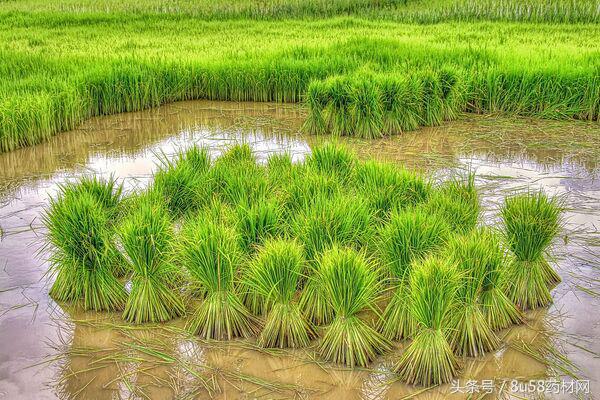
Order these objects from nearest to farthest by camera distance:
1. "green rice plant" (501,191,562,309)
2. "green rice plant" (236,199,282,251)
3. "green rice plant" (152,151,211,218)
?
1. "green rice plant" (501,191,562,309)
2. "green rice plant" (236,199,282,251)
3. "green rice plant" (152,151,211,218)

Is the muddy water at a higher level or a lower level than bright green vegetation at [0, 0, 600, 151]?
lower

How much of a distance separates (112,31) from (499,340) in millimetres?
12094

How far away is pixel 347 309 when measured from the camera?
10.1ft

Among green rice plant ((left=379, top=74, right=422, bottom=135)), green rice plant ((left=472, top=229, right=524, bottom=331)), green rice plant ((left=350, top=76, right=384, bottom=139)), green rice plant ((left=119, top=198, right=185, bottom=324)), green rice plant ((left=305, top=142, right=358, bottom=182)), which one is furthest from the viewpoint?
green rice plant ((left=379, top=74, right=422, bottom=135))

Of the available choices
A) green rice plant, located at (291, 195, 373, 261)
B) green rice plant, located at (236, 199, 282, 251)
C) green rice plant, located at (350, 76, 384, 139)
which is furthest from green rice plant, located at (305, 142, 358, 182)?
green rice plant, located at (350, 76, 384, 139)

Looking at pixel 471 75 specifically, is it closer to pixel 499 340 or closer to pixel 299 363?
pixel 499 340

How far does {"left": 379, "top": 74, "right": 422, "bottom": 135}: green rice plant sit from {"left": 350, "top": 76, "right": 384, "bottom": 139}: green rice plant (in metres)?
0.12

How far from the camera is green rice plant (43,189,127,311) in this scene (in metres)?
3.64

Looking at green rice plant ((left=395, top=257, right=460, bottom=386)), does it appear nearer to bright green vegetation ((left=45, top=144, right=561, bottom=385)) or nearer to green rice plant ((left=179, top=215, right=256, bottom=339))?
bright green vegetation ((left=45, top=144, right=561, bottom=385))

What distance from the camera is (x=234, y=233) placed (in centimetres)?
368

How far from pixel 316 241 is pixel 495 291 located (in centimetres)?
100

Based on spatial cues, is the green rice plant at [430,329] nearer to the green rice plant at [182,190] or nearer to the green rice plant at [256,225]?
the green rice plant at [256,225]

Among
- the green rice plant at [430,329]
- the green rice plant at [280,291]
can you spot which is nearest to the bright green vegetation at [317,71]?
the green rice plant at [280,291]

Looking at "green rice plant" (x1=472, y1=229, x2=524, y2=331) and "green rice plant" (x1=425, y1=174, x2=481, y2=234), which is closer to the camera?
"green rice plant" (x1=472, y1=229, x2=524, y2=331)
